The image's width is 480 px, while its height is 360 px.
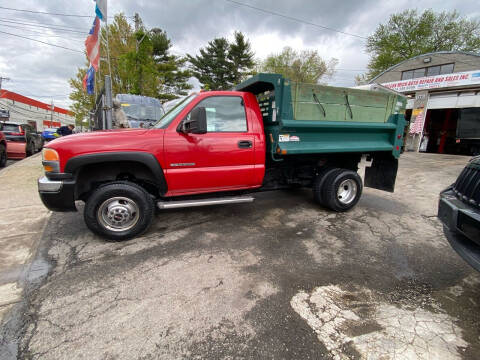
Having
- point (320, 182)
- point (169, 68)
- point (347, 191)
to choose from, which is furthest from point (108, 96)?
point (169, 68)

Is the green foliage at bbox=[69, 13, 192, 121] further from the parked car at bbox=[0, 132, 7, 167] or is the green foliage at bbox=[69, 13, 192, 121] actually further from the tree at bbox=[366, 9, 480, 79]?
the tree at bbox=[366, 9, 480, 79]

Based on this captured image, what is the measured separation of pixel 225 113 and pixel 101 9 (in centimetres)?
792

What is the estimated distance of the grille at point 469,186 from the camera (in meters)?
1.92

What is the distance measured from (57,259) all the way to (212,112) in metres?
2.59

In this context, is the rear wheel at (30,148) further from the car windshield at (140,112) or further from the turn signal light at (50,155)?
the turn signal light at (50,155)

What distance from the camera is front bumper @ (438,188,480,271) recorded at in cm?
180

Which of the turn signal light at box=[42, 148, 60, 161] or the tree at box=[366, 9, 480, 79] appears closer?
the turn signal light at box=[42, 148, 60, 161]

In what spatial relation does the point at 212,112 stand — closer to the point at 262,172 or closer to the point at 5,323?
the point at 262,172

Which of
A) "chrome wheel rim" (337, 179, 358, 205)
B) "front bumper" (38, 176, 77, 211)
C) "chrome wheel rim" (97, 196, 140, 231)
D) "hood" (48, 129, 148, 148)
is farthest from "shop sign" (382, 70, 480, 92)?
"front bumper" (38, 176, 77, 211)

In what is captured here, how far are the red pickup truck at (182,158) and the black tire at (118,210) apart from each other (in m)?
0.01

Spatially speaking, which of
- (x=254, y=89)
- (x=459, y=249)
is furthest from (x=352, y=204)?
(x=254, y=89)

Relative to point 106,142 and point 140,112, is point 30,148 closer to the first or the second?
point 140,112

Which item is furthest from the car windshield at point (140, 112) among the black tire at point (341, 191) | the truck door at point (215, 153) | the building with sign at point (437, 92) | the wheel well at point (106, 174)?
the building with sign at point (437, 92)

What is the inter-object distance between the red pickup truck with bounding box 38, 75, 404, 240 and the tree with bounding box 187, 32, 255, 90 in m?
29.7
